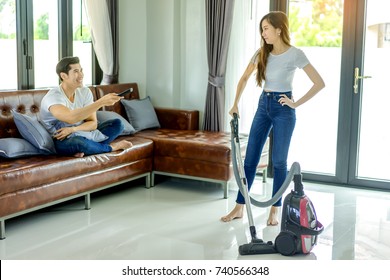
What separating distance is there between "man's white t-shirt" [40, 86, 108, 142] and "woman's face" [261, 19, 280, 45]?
1438 mm

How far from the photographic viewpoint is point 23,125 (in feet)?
13.8

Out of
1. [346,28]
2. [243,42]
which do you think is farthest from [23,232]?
[346,28]

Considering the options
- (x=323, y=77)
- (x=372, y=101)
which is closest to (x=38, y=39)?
(x=323, y=77)

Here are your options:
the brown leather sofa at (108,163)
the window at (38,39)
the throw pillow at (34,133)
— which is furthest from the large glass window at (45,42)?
the throw pillow at (34,133)

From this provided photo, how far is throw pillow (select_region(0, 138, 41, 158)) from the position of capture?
156 inches

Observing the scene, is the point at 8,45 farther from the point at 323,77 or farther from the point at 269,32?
the point at 323,77

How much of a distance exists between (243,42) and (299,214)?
8.07ft

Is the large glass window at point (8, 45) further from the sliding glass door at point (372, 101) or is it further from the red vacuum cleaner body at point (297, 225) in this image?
the sliding glass door at point (372, 101)

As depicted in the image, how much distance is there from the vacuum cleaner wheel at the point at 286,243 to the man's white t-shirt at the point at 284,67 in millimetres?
951

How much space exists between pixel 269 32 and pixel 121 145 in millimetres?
1489

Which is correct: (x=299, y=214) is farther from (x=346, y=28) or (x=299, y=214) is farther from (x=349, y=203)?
(x=346, y=28)

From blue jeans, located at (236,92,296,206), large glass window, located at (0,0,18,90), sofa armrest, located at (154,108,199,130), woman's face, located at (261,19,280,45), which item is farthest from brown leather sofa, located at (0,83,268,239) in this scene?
woman's face, located at (261,19,280,45)

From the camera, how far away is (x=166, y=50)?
5734 mm

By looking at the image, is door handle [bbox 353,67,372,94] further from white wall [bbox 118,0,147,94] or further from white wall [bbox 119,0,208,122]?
white wall [bbox 118,0,147,94]
